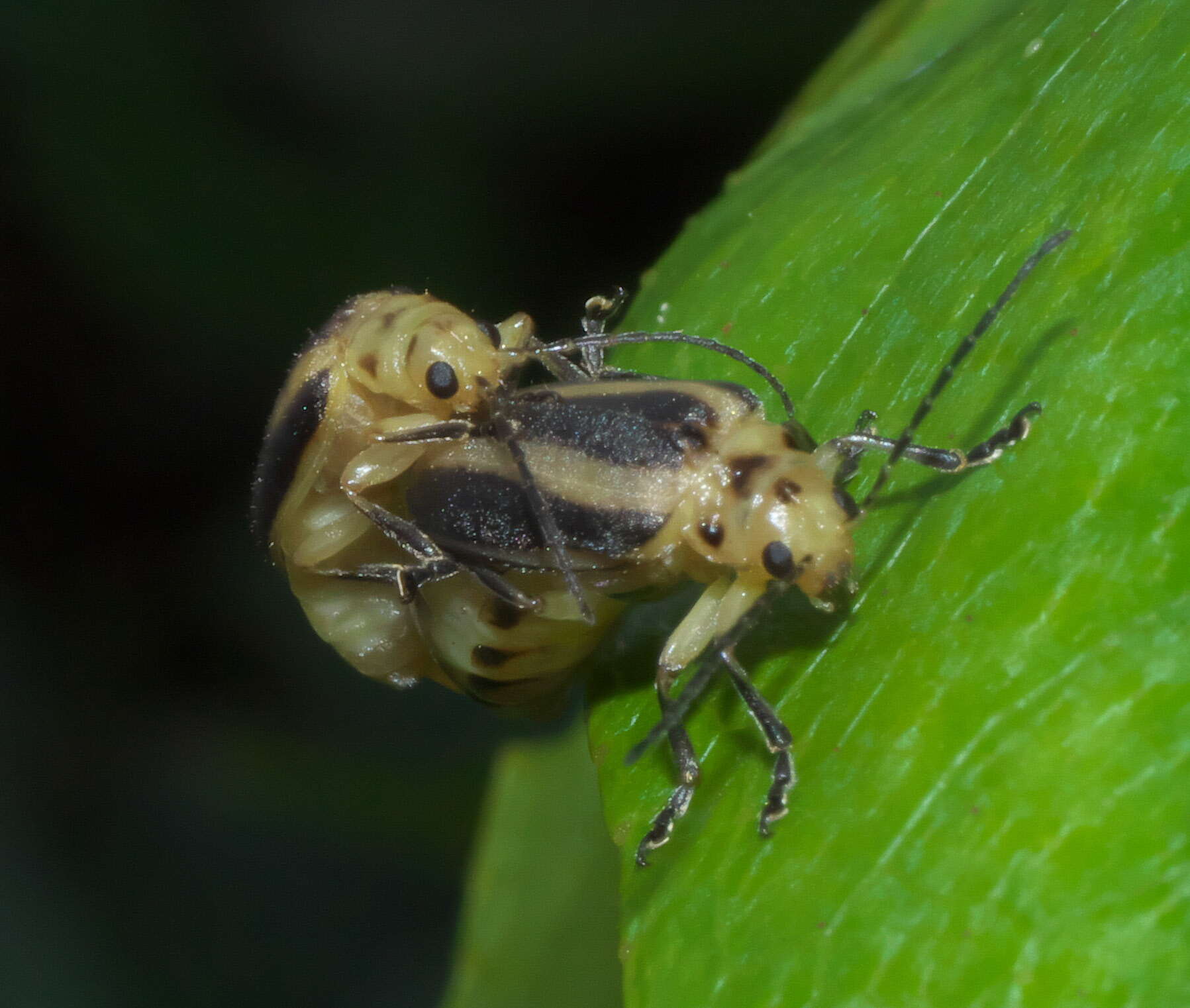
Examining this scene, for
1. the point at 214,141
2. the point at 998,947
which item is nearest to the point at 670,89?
the point at 214,141

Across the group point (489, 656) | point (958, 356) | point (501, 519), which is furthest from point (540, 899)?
point (958, 356)

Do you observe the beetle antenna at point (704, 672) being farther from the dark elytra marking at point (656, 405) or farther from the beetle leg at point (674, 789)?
the dark elytra marking at point (656, 405)

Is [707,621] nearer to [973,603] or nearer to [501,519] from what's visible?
[501,519]

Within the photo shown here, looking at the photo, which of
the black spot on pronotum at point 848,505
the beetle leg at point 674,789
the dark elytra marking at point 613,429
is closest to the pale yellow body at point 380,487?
the dark elytra marking at point 613,429

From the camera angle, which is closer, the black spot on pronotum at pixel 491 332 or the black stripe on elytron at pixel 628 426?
the black stripe on elytron at pixel 628 426

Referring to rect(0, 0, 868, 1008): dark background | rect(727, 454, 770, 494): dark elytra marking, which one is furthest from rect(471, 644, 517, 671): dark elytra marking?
rect(0, 0, 868, 1008): dark background

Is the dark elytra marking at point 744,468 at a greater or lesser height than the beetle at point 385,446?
lesser

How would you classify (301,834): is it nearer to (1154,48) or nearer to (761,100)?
(761,100)
